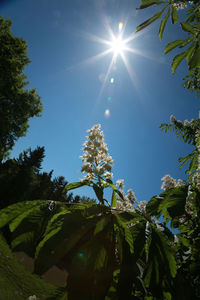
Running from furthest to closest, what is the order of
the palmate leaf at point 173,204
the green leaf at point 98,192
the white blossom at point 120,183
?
the white blossom at point 120,183 → the green leaf at point 98,192 → the palmate leaf at point 173,204

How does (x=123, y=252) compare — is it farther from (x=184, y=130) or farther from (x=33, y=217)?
(x=184, y=130)

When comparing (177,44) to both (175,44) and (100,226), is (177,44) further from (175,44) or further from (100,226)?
(100,226)

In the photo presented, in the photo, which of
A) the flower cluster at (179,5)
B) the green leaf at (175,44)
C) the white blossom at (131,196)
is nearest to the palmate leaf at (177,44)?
the green leaf at (175,44)

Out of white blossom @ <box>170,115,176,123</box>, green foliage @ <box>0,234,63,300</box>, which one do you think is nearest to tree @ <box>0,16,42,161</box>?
green foliage @ <box>0,234,63,300</box>

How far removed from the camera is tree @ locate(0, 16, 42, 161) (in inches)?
557

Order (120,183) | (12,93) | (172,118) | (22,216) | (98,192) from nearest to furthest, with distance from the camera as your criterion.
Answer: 1. (22,216)
2. (98,192)
3. (120,183)
4. (172,118)
5. (12,93)

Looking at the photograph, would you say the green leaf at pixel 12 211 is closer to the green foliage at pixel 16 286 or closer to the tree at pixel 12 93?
the green foliage at pixel 16 286

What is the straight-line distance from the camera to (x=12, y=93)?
15.2 meters

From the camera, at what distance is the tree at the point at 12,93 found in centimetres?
1414

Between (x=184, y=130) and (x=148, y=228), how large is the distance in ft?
19.4

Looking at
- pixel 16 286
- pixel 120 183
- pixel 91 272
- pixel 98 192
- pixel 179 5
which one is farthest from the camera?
pixel 16 286

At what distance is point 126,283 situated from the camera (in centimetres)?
50

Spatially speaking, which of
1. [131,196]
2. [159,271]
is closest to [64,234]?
[159,271]

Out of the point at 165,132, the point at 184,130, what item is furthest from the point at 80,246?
the point at 184,130
